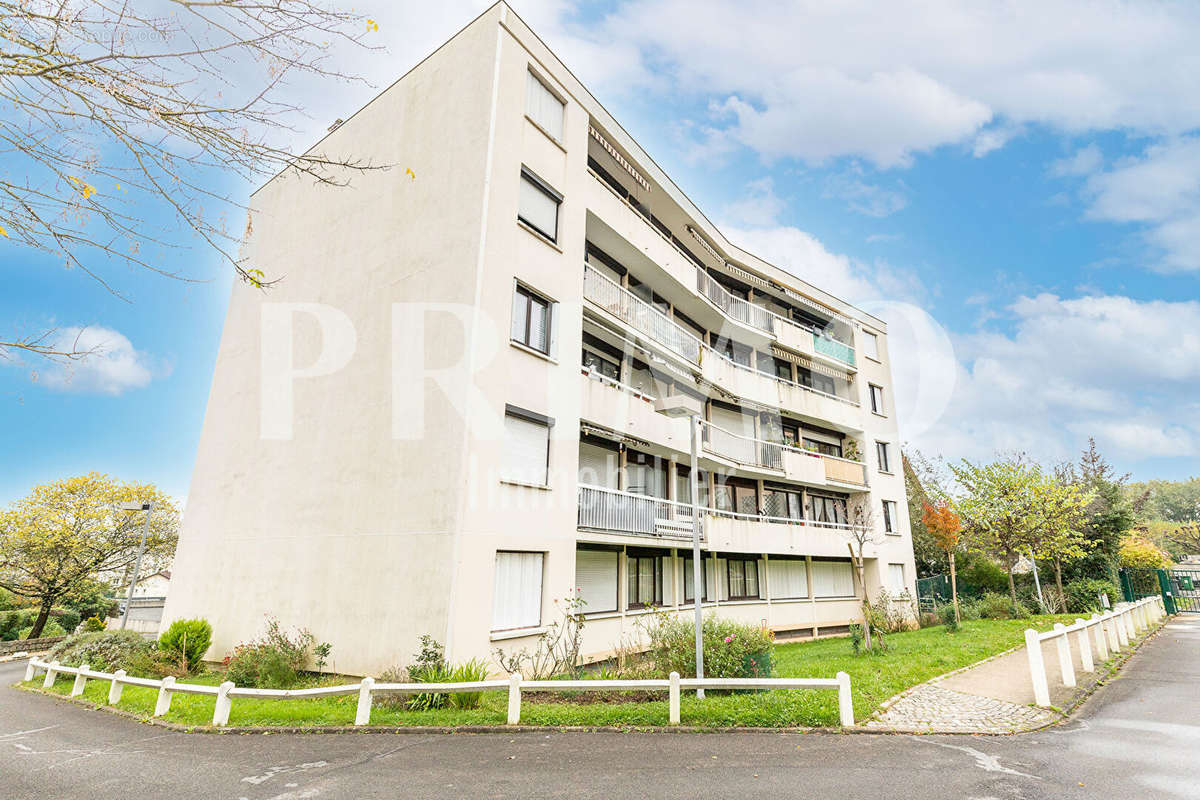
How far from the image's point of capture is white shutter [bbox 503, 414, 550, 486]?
12.8 meters

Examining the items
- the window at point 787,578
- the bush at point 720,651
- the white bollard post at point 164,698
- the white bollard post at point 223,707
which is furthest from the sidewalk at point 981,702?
the white bollard post at point 164,698

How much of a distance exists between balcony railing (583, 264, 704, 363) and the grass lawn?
399 inches

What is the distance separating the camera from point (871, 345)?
3120 cm

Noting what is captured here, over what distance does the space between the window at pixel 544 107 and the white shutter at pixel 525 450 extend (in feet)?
26.7

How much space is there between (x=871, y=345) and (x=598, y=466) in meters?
21.1

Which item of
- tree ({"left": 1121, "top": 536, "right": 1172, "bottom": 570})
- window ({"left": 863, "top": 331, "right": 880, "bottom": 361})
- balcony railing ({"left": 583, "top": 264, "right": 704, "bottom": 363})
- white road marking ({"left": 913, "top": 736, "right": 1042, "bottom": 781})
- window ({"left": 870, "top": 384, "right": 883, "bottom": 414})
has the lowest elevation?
white road marking ({"left": 913, "top": 736, "right": 1042, "bottom": 781})

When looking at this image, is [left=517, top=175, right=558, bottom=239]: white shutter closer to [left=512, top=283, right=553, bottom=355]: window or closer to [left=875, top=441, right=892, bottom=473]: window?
[left=512, top=283, right=553, bottom=355]: window

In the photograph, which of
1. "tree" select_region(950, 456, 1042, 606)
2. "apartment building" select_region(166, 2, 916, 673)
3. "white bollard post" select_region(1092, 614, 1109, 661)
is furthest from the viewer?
"tree" select_region(950, 456, 1042, 606)

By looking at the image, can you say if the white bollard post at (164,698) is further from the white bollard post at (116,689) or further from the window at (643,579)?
the window at (643,579)

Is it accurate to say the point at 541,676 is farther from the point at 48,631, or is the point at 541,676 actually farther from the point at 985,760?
the point at 48,631

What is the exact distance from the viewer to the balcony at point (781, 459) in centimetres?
2123

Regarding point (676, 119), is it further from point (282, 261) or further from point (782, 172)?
point (282, 261)

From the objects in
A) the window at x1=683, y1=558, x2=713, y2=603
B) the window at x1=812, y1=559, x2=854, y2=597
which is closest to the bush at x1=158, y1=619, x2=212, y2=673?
the window at x1=683, y1=558, x2=713, y2=603

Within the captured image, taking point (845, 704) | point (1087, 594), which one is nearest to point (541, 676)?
point (845, 704)
